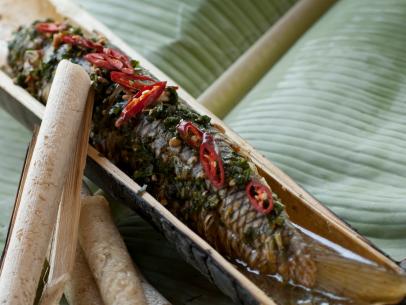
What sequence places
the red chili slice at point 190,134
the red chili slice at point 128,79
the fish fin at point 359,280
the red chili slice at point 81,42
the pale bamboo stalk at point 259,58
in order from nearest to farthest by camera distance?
the fish fin at point 359,280, the red chili slice at point 190,134, the red chili slice at point 128,79, the red chili slice at point 81,42, the pale bamboo stalk at point 259,58

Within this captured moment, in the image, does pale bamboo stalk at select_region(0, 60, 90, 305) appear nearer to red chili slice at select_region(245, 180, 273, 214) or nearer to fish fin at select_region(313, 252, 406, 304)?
red chili slice at select_region(245, 180, 273, 214)

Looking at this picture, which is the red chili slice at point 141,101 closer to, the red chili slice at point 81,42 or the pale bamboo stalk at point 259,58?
the red chili slice at point 81,42

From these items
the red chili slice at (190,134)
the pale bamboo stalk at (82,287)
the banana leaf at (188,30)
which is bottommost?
the pale bamboo stalk at (82,287)

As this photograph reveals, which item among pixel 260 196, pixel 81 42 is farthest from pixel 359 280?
pixel 81 42

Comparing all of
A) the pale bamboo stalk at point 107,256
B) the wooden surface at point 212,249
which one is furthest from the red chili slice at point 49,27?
the pale bamboo stalk at point 107,256

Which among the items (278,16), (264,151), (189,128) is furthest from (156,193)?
(278,16)

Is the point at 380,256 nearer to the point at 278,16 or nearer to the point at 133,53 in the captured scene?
the point at 133,53

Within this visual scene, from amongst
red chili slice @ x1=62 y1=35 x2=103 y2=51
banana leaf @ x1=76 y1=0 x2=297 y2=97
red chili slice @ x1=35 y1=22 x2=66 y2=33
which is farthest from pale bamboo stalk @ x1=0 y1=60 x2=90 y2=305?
banana leaf @ x1=76 y1=0 x2=297 y2=97
